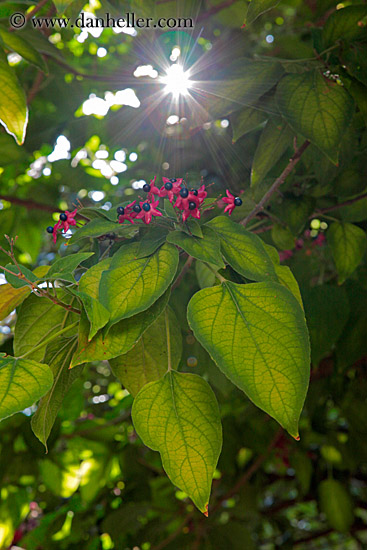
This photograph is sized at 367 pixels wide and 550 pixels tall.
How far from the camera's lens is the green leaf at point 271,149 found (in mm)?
742

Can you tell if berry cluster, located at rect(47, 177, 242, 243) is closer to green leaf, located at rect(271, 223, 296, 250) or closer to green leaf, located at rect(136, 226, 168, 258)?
green leaf, located at rect(136, 226, 168, 258)

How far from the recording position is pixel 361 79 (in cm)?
66

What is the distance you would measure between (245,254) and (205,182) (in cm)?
71

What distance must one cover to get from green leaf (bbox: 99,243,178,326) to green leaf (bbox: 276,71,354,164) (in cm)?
29

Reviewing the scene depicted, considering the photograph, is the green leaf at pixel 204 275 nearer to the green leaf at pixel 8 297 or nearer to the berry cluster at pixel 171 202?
the berry cluster at pixel 171 202

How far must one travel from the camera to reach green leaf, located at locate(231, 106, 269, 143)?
2.49 ft

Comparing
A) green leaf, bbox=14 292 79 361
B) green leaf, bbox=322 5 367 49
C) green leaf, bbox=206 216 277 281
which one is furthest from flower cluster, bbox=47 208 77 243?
green leaf, bbox=322 5 367 49

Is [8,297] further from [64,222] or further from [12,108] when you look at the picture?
[12,108]

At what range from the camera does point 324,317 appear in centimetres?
88

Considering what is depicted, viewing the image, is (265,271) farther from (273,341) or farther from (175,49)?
(175,49)

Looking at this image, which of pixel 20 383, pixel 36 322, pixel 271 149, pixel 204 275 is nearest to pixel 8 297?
pixel 36 322

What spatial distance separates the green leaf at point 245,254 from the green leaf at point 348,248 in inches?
16.3

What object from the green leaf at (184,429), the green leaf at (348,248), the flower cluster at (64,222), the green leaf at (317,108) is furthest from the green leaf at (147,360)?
the green leaf at (348,248)

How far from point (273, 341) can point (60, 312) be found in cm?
27
